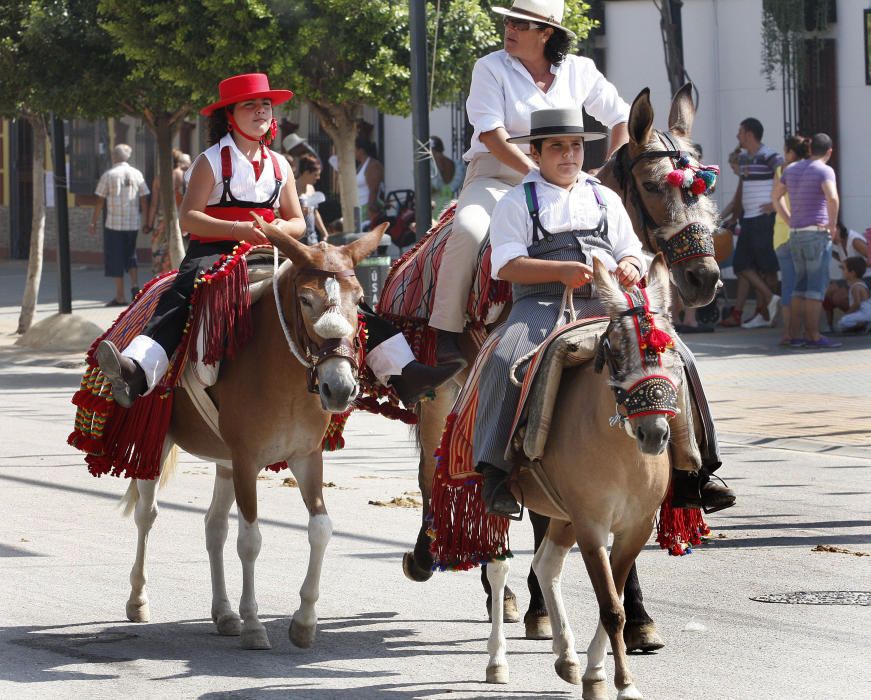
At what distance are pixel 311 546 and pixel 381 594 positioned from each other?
1.11m

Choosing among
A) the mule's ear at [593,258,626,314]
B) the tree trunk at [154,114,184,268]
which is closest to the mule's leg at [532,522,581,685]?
the mule's ear at [593,258,626,314]

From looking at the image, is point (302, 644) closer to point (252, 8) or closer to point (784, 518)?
point (784, 518)

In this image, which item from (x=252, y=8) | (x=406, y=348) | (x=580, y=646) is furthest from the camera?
(x=252, y=8)

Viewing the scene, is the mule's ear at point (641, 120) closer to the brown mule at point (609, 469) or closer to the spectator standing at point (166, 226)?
the brown mule at point (609, 469)

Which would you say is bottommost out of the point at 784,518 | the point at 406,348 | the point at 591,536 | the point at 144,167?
the point at 784,518

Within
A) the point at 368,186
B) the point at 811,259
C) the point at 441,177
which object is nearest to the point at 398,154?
the point at 368,186

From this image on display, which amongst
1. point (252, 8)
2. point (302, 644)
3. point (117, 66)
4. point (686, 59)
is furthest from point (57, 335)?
point (302, 644)

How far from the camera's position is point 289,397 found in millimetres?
6977

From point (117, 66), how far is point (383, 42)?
10.6 ft

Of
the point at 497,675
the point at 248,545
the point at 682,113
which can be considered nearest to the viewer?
the point at 497,675

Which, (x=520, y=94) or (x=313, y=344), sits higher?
(x=520, y=94)

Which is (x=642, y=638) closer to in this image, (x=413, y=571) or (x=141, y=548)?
(x=413, y=571)

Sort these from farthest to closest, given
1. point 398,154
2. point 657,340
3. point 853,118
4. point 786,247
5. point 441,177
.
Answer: point 398,154 < point 441,177 < point 853,118 < point 786,247 < point 657,340

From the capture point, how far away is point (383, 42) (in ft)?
56.6
